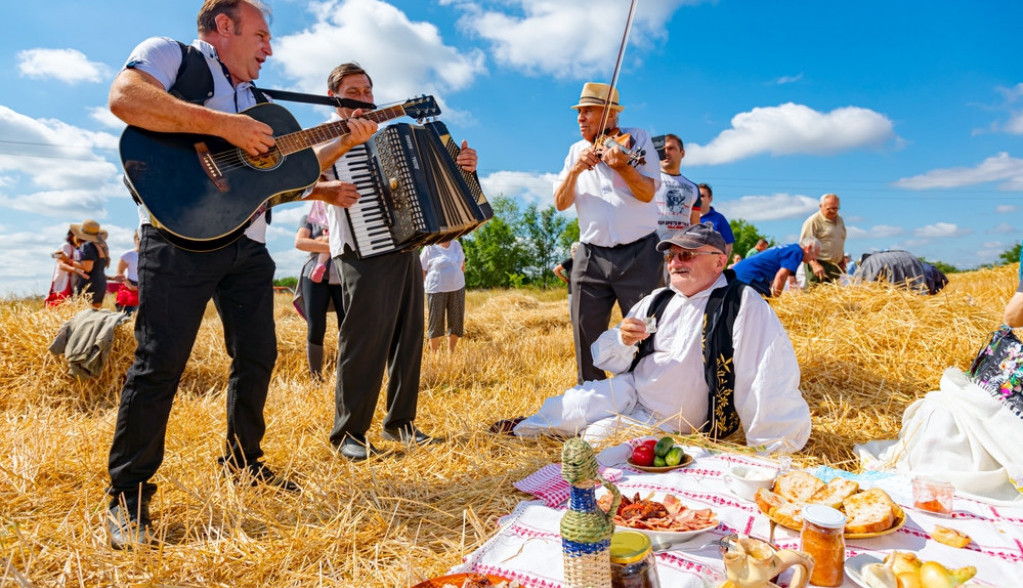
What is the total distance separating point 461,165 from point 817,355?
3.45 metres

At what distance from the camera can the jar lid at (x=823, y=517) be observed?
168 cm

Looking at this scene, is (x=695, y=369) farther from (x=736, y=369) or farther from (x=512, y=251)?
(x=512, y=251)

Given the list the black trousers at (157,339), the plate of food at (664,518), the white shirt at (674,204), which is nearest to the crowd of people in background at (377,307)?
the black trousers at (157,339)

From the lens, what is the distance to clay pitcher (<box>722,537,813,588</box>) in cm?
149

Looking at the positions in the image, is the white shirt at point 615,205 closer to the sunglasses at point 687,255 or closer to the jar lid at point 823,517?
the sunglasses at point 687,255

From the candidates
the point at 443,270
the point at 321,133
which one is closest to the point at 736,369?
the point at 321,133

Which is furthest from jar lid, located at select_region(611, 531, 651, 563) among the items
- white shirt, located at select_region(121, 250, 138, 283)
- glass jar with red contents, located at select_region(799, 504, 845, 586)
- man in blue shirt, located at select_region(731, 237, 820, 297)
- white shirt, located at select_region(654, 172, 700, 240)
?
white shirt, located at select_region(121, 250, 138, 283)

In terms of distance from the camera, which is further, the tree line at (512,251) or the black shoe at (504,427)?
the tree line at (512,251)

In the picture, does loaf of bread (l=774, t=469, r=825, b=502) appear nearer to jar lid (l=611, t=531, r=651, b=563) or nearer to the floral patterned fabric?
jar lid (l=611, t=531, r=651, b=563)

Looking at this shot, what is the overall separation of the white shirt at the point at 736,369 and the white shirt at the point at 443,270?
4.13 m

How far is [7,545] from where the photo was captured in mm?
2352

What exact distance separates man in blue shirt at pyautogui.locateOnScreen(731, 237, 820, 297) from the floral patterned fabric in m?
3.01

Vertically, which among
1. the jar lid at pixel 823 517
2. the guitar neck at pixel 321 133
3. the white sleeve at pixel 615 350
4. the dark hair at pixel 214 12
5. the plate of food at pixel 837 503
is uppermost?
the dark hair at pixel 214 12

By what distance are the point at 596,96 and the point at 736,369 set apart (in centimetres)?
220
